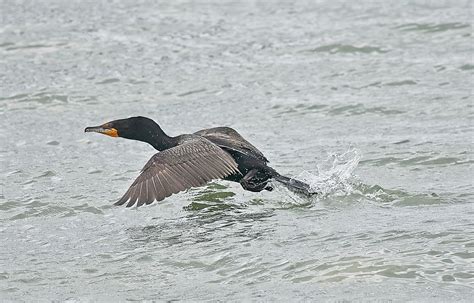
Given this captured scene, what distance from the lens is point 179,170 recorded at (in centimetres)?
941

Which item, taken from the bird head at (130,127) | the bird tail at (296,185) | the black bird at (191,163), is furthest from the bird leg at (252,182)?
the bird head at (130,127)

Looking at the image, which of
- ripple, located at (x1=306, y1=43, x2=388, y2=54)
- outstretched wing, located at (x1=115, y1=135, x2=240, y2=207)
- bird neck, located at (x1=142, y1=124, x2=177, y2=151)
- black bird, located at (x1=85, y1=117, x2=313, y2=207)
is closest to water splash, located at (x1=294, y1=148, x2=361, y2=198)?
black bird, located at (x1=85, y1=117, x2=313, y2=207)

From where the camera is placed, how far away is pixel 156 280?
816 centimetres

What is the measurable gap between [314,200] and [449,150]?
6.62ft

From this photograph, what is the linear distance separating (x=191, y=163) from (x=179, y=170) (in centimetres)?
19

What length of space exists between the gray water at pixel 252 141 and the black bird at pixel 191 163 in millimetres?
277

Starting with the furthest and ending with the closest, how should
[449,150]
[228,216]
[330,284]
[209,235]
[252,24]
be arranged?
[252,24] → [449,150] → [228,216] → [209,235] → [330,284]

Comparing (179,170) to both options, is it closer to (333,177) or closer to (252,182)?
(252,182)

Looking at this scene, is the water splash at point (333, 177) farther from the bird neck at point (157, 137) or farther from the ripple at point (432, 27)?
the ripple at point (432, 27)

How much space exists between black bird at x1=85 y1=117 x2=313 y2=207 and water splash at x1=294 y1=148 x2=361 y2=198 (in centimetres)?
17

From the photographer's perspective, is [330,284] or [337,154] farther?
[337,154]

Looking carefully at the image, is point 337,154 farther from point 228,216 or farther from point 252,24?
point 252,24

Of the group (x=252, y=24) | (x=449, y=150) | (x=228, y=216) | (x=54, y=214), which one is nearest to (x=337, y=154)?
(x=449, y=150)

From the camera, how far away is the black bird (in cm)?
916
